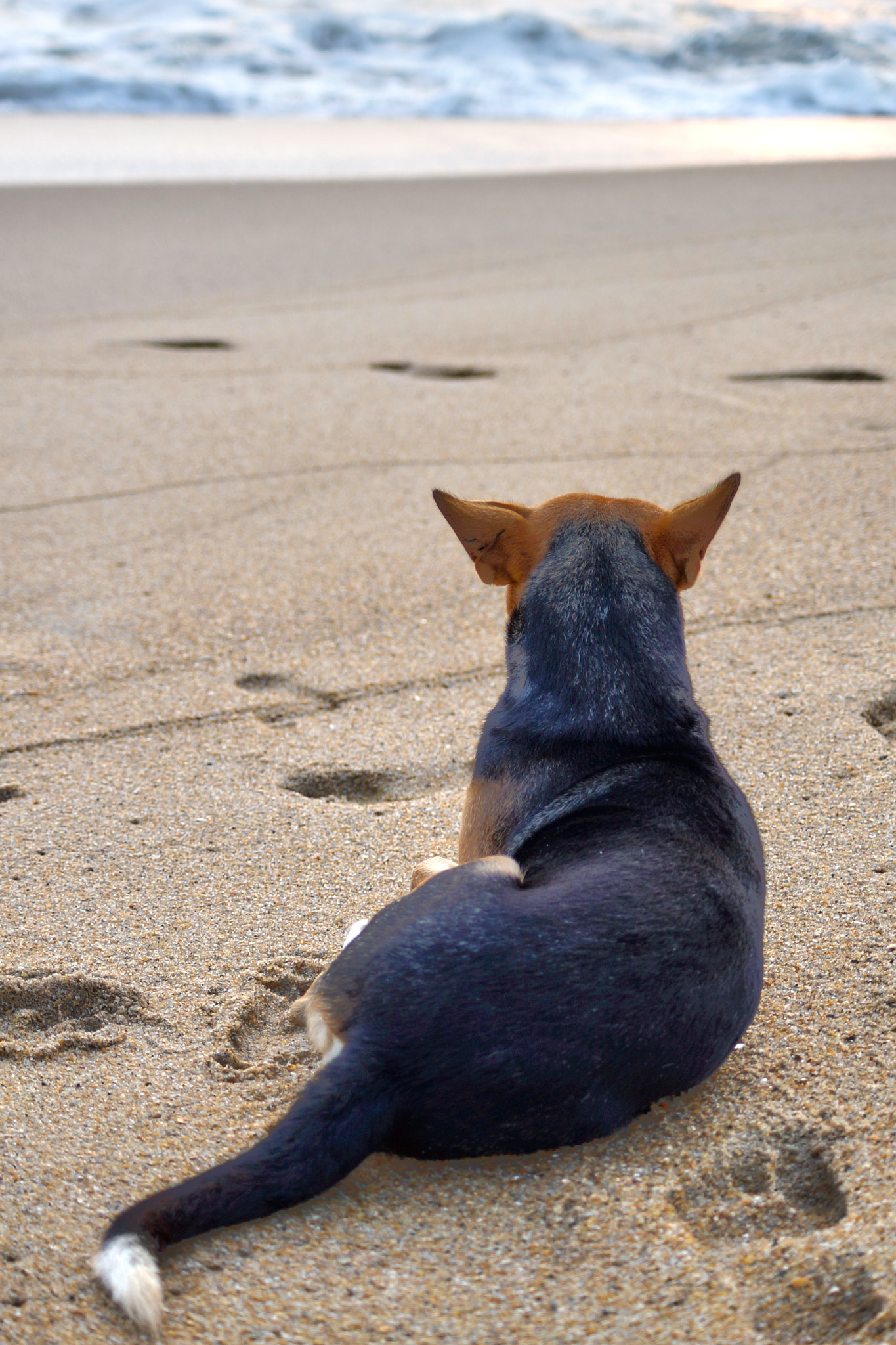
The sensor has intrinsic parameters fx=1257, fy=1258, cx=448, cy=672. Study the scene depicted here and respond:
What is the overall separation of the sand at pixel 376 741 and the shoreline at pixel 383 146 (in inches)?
215

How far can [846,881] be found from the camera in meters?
2.82

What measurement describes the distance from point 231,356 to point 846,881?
16.7 feet

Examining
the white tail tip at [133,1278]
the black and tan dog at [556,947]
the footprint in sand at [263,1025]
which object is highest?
the black and tan dog at [556,947]

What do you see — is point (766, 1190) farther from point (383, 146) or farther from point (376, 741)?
point (383, 146)

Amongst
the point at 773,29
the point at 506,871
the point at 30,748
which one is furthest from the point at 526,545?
the point at 773,29

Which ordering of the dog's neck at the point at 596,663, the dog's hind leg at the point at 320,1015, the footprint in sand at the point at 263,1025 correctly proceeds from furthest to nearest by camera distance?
1. the dog's neck at the point at 596,663
2. the footprint in sand at the point at 263,1025
3. the dog's hind leg at the point at 320,1015

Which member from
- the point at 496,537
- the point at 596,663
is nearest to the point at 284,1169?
the point at 596,663

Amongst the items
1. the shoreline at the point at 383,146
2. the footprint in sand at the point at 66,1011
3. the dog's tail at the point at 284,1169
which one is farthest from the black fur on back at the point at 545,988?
the shoreline at the point at 383,146

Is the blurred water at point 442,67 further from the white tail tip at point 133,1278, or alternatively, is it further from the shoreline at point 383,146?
the white tail tip at point 133,1278

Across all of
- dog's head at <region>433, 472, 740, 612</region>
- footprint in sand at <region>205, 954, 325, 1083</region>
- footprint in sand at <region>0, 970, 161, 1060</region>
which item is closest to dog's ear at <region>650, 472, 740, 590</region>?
dog's head at <region>433, 472, 740, 612</region>

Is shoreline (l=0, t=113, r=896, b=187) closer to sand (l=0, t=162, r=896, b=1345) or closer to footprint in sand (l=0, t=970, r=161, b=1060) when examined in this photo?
sand (l=0, t=162, r=896, b=1345)

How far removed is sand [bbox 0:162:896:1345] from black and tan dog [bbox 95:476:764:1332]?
11 centimetres

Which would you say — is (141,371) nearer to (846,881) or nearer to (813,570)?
(813,570)

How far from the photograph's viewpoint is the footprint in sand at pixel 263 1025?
2330 millimetres
